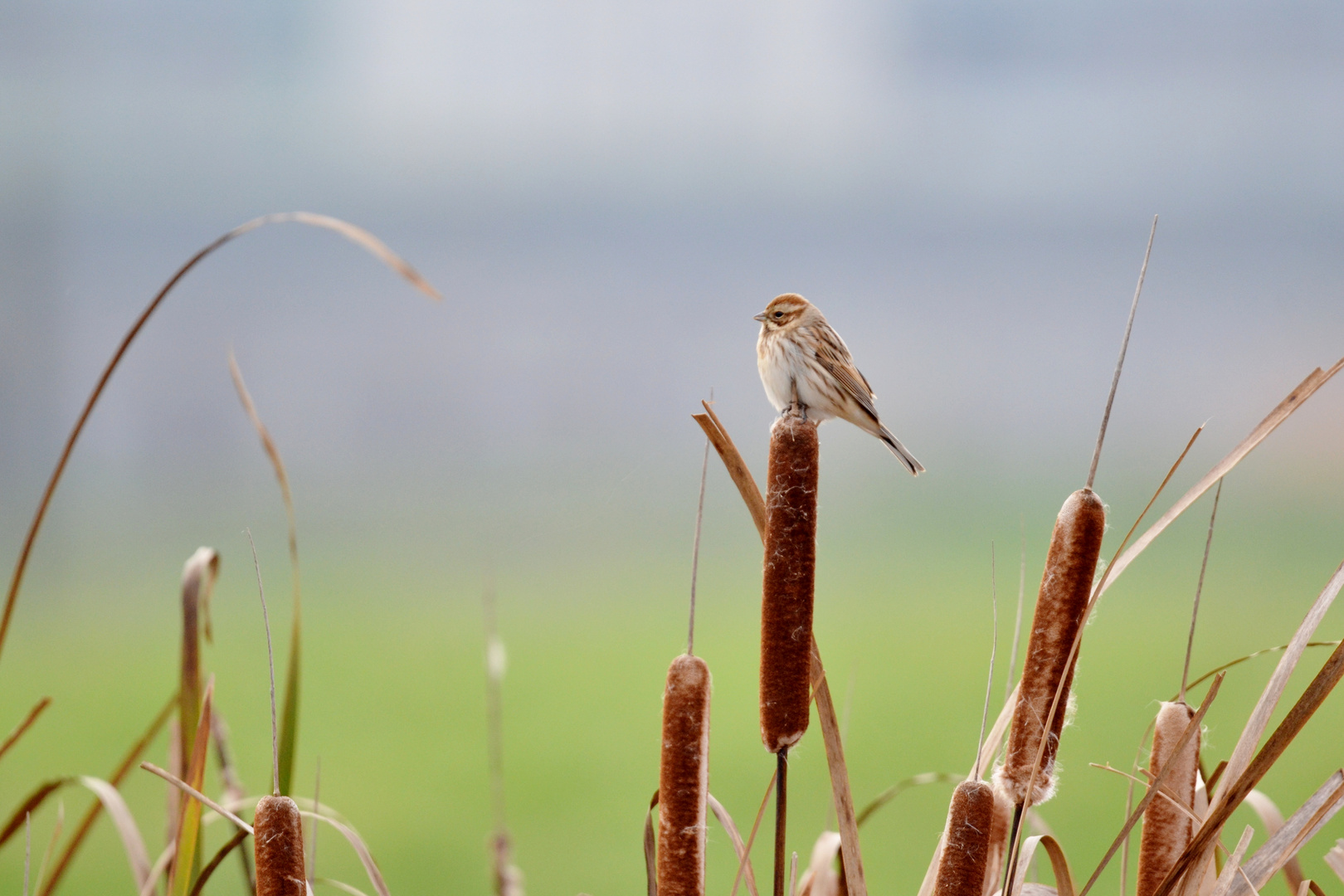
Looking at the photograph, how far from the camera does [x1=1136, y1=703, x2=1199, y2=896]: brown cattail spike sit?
753 millimetres

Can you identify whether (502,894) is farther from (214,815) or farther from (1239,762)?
(1239,762)

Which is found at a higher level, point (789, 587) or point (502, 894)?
point (789, 587)

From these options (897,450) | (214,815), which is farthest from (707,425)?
(897,450)

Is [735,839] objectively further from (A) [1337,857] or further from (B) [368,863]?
(A) [1337,857]

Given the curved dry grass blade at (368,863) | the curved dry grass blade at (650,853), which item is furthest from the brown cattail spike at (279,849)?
the curved dry grass blade at (650,853)

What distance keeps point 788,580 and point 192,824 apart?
1.60ft

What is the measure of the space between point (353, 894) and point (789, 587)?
0.40 m

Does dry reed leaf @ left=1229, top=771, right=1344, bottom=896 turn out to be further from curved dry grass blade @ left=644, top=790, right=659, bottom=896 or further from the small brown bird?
the small brown bird

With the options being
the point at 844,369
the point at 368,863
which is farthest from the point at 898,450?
the point at 368,863

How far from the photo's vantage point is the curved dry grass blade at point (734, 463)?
0.73 metres

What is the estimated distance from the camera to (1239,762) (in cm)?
66

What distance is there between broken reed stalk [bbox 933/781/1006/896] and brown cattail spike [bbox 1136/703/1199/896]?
0.19 metres

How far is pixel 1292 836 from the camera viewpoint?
0.65 meters

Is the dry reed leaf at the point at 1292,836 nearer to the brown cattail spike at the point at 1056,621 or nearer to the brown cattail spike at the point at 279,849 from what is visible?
the brown cattail spike at the point at 1056,621
